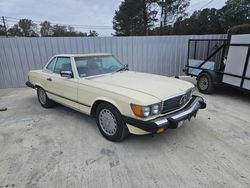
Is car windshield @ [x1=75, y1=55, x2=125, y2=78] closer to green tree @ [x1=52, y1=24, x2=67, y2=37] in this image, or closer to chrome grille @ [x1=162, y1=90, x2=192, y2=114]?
chrome grille @ [x1=162, y1=90, x2=192, y2=114]

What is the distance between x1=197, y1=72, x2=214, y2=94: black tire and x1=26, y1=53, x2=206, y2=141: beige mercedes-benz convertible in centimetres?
272

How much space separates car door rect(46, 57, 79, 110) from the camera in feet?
11.3

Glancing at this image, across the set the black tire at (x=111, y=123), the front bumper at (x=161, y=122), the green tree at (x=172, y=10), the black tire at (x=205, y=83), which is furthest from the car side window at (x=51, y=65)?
the green tree at (x=172, y=10)

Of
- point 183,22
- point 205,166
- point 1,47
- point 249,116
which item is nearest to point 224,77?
point 249,116

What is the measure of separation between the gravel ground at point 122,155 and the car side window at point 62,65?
3.77ft

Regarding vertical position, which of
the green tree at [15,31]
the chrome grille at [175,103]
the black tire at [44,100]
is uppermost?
the green tree at [15,31]

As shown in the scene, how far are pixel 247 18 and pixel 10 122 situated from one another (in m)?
23.0

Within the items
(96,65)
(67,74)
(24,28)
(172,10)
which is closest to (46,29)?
(24,28)

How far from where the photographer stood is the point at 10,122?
3.97m

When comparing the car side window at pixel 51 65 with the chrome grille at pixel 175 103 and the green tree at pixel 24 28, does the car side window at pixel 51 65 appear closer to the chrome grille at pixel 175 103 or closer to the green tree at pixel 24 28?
the chrome grille at pixel 175 103

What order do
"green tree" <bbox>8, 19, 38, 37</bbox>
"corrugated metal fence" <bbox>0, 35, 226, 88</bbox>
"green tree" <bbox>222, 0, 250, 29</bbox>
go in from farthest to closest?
1. "green tree" <bbox>8, 19, 38, 37</bbox>
2. "green tree" <bbox>222, 0, 250, 29</bbox>
3. "corrugated metal fence" <bbox>0, 35, 226, 88</bbox>

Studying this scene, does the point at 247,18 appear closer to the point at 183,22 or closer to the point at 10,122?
the point at 183,22

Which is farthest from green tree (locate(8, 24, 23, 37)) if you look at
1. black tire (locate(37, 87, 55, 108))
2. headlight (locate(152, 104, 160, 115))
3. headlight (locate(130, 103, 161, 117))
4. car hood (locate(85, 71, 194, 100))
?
headlight (locate(152, 104, 160, 115))

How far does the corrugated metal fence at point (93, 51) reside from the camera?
686 cm
